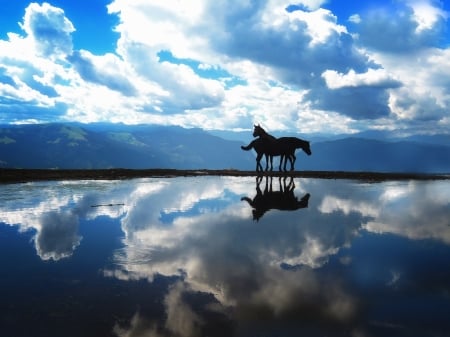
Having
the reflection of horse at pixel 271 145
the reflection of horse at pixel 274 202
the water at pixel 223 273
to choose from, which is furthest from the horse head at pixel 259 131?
the water at pixel 223 273

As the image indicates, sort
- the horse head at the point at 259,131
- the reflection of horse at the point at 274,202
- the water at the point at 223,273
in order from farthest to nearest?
1. the horse head at the point at 259,131
2. the reflection of horse at the point at 274,202
3. the water at the point at 223,273

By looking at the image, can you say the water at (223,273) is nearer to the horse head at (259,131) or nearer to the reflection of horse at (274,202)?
the reflection of horse at (274,202)

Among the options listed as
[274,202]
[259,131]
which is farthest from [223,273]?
[259,131]

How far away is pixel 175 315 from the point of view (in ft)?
20.7

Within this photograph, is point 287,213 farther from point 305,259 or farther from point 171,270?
point 171,270

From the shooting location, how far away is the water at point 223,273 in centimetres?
610

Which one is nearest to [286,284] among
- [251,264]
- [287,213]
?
[251,264]

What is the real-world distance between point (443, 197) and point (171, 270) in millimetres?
21502

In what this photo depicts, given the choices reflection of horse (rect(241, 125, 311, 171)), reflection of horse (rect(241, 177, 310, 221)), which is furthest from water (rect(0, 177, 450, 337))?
reflection of horse (rect(241, 125, 311, 171))

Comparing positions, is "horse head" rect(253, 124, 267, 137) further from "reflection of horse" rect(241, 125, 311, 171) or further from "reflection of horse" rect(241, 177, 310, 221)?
"reflection of horse" rect(241, 177, 310, 221)

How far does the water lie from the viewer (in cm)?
610

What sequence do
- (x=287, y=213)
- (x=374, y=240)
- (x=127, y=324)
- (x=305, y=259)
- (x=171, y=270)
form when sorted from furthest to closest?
(x=287, y=213)
(x=374, y=240)
(x=305, y=259)
(x=171, y=270)
(x=127, y=324)

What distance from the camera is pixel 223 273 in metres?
8.57

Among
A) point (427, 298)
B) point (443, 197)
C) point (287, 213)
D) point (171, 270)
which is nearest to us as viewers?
point (427, 298)
